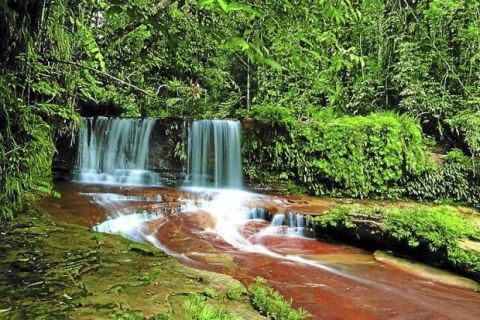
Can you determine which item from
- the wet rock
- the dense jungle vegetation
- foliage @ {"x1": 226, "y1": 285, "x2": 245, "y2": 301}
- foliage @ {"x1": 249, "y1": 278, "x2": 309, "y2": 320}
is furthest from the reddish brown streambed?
the dense jungle vegetation

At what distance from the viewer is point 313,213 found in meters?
7.20

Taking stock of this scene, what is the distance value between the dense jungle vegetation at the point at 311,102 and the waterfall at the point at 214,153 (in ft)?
1.14

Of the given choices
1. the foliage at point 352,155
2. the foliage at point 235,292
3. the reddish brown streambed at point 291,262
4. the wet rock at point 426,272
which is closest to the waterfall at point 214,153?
the foliage at point 352,155

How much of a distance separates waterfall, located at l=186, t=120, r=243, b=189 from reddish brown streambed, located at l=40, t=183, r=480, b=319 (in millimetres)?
2211

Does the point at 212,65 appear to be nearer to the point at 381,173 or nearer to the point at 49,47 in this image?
the point at 381,173

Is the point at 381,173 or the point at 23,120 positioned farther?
the point at 381,173

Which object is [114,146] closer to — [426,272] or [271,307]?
[426,272]

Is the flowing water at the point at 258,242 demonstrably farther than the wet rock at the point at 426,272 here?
No

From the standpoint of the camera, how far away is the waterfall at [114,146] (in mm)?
10578

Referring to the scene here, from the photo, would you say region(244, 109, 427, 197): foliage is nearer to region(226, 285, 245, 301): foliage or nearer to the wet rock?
the wet rock

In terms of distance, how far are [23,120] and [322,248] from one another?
4.31 metres

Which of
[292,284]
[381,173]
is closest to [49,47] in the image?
[292,284]

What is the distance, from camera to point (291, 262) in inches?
208

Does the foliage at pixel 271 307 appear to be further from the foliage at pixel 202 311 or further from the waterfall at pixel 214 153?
the waterfall at pixel 214 153
